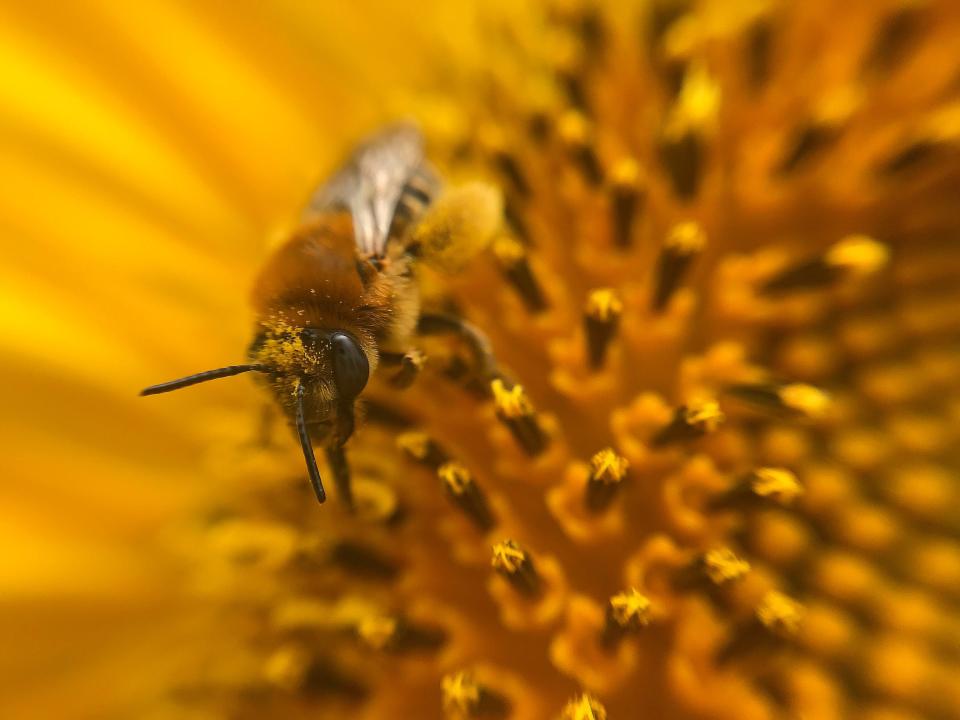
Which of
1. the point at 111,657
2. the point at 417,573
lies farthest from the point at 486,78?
the point at 111,657

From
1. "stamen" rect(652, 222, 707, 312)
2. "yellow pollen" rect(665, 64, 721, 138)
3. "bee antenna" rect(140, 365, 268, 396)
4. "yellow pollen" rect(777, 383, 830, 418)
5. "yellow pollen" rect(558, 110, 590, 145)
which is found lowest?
"yellow pollen" rect(777, 383, 830, 418)

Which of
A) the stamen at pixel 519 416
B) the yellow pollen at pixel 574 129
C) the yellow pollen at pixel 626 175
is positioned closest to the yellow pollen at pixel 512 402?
the stamen at pixel 519 416

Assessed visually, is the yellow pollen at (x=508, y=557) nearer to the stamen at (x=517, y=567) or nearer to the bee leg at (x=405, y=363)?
the stamen at (x=517, y=567)

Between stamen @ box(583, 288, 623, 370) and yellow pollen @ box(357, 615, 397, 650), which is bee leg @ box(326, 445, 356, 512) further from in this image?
stamen @ box(583, 288, 623, 370)

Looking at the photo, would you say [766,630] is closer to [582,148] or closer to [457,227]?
[457,227]

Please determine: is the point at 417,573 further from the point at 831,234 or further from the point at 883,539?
the point at 831,234

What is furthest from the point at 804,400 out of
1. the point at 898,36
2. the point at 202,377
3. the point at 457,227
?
the point at 202,377

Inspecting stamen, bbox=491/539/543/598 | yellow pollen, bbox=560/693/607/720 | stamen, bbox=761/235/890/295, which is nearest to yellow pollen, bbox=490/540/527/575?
stamen, bbox=491/539/543/598
